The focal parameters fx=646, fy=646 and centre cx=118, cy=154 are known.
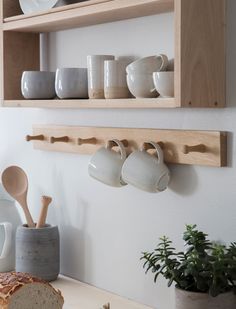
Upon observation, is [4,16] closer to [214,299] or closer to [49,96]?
[49,96]

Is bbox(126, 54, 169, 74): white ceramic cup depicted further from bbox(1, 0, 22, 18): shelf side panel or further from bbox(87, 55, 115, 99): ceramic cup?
bbox(1, 0, 22, 18): shelf side panel

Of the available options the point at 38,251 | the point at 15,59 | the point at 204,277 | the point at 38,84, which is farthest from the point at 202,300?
the point at 15,59

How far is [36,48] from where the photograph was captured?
210 cm

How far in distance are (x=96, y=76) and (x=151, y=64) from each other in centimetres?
21

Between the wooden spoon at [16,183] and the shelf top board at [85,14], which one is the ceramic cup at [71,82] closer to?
the shelf top board at [85,14]

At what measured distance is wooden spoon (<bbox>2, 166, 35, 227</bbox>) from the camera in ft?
6.89

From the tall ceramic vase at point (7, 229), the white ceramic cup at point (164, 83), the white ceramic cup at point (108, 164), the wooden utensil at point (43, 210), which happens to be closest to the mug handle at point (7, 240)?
the tall ceramic vase at point (7, 229)

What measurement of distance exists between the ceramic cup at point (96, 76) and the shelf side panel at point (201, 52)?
327mm

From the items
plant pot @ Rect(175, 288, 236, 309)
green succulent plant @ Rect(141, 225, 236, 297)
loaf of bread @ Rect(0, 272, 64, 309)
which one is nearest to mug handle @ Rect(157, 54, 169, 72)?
green succulent plant @ Rect(141, 225, 236, 297)

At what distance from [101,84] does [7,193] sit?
663 mm

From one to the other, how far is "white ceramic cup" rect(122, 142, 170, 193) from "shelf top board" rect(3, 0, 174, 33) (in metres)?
0.35

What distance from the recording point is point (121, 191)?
6.18ft

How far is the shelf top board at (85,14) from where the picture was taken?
1552 millimetres

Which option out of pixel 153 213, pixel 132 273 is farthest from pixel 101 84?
pixel 132 273
